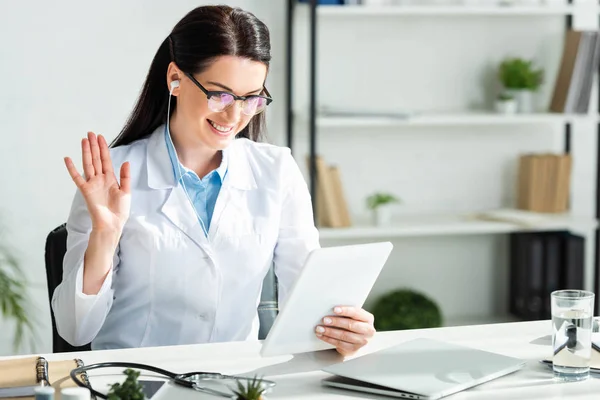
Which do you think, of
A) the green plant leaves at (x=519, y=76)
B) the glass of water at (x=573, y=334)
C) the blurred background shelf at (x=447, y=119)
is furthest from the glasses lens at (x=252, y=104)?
the green plant leaves at (x=519, y=76)

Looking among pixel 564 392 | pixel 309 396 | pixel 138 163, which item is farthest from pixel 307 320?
pixel 138 163

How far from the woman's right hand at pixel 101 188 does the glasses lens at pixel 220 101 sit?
0.69 ft

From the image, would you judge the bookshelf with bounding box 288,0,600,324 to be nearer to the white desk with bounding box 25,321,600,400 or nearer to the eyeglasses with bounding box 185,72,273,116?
the eyeglasses with bounding box 185,72,273,116

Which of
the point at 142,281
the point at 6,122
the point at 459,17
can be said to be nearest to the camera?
the point at 142,281

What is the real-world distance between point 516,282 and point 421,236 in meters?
0.42

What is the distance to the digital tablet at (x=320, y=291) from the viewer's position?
144cm

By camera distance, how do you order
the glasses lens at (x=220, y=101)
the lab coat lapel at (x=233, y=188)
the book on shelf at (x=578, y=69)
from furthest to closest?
the book on shelf at (x=578, y=69) → the lab coat lapel at (x=233, y=188) → the glasses lens at (x=220, y=101)

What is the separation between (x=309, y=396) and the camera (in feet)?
4.47

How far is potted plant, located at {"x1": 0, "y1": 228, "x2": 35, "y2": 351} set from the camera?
124 inches

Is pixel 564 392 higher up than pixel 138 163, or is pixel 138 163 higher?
pixel 138 163

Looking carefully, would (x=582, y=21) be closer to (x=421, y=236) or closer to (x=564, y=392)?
(x=421, y=236)

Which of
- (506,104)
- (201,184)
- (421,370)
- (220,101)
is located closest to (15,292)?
(201,184)

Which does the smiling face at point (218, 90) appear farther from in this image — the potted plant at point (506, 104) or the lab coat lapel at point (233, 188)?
the potted plant at point (506, 104)

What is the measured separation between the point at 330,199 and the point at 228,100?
5.12ft
